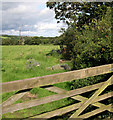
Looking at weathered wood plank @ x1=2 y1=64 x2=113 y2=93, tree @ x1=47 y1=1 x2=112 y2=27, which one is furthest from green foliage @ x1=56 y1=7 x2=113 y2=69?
tree @ x1=47 y1=1 x2=112 y2=27

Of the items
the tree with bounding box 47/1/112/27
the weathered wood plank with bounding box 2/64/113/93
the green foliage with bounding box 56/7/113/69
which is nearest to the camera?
the weathered wood plank with bounding box 2/64/113/93

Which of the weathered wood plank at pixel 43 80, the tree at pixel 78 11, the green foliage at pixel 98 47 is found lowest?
the weathered wood plank at pixel 43 80

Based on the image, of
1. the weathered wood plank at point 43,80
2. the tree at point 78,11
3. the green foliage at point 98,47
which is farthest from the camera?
the tree at point 78,11

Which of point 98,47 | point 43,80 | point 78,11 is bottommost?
point 43,80

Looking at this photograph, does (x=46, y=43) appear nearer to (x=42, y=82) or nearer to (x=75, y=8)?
(x=75, y=8)

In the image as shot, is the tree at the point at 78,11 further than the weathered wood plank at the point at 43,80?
Yes

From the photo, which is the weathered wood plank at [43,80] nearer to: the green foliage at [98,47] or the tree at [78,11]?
the green foliage at [98,47]

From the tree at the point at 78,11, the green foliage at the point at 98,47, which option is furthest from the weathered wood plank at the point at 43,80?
the tree at the point at 78,11

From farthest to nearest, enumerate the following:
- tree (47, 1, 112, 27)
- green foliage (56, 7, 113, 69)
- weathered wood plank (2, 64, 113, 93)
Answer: tree (47, 1, 112, 27) → green foliage (56, 7, 113, 69) → weathered wood plank (2, 64, 113, 93)

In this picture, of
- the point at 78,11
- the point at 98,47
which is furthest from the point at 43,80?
the point at 78,11

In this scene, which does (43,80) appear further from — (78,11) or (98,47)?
(78,11)

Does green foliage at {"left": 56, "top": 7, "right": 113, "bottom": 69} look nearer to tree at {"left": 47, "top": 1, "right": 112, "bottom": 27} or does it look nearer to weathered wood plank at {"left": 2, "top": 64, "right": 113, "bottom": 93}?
weathered wood plank at {"left": 2, "top": 64, "right": 113, "bottom": 93}

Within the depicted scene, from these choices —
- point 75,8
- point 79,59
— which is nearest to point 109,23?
point 79,59

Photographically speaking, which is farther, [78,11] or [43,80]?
[78,11]
